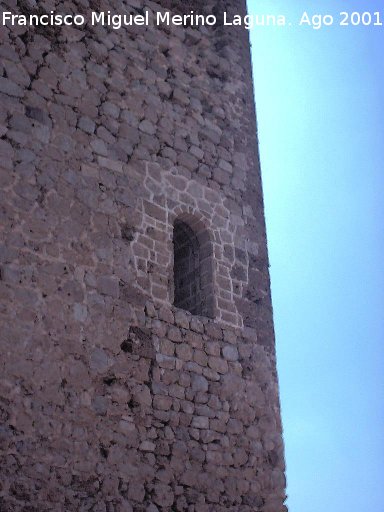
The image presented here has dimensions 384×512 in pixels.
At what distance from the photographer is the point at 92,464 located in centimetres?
536

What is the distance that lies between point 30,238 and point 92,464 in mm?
1811

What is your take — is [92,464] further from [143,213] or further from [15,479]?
[143,213]

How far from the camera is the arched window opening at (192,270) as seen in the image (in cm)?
691

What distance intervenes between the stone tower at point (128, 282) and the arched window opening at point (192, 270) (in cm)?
2

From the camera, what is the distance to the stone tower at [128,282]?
5348 mm

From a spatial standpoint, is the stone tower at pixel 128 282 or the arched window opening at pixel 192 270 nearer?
the stone tower at pixel 128 282

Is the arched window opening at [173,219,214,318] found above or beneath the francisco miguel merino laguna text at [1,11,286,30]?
beneath

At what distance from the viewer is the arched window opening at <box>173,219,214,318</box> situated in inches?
272

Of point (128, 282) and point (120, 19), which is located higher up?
point (120, 19)

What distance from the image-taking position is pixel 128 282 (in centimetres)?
620

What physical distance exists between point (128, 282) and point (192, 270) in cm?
110

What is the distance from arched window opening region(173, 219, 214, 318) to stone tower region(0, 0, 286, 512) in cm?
2

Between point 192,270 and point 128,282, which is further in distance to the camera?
point 192,270

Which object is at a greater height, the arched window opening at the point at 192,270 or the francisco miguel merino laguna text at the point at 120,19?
the francisco miguel merino laguna text at the point at 120,19
